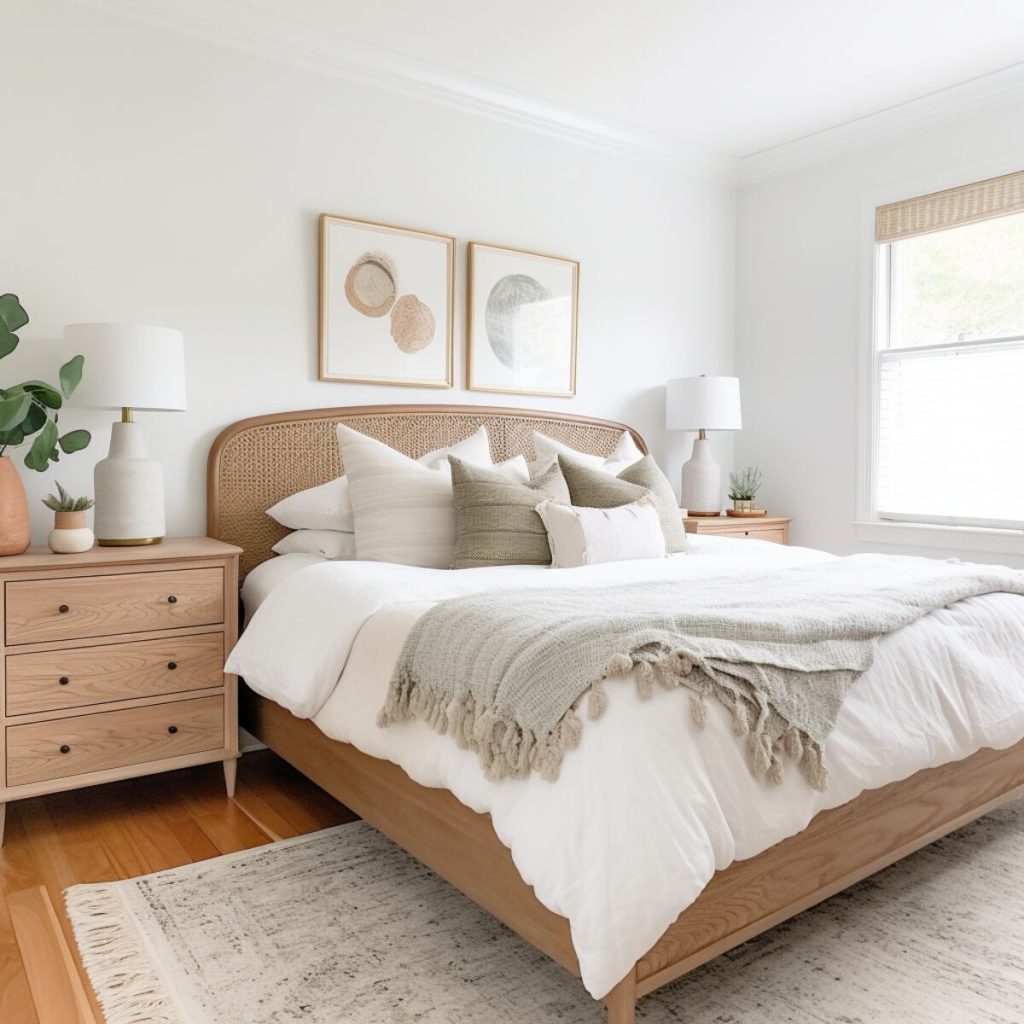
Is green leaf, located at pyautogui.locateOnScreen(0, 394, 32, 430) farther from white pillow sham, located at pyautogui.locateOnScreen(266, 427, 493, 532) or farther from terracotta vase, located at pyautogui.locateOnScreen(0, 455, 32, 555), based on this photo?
white pillow sham, located at pyautogui.locateOnScreen(266, 427, 493, 532)

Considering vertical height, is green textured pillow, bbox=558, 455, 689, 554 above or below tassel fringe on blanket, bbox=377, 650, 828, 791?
above

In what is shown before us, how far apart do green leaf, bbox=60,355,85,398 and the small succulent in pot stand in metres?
2.99

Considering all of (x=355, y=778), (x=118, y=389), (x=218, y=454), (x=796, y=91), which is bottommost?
(x=355, y=778)

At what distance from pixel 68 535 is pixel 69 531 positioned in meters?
0.01

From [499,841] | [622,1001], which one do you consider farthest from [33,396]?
[622,1001]

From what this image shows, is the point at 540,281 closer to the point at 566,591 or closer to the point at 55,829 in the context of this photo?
the point at 566,591

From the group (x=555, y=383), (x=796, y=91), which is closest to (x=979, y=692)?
(x=555, y=383)

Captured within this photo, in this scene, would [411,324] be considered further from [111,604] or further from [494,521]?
[111,604]

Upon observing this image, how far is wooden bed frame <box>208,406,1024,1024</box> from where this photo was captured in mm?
1496

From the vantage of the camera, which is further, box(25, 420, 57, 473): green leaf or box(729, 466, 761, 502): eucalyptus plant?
box(729, 466, 761, 502): eucalyptus plant

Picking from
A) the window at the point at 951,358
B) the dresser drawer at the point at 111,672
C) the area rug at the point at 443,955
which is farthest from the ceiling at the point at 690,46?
the area rug at the point at 443,955

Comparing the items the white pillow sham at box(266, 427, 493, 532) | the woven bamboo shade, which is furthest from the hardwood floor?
the woven bamboo shade

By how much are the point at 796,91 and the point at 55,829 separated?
3.86m

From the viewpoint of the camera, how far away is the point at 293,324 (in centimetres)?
327
